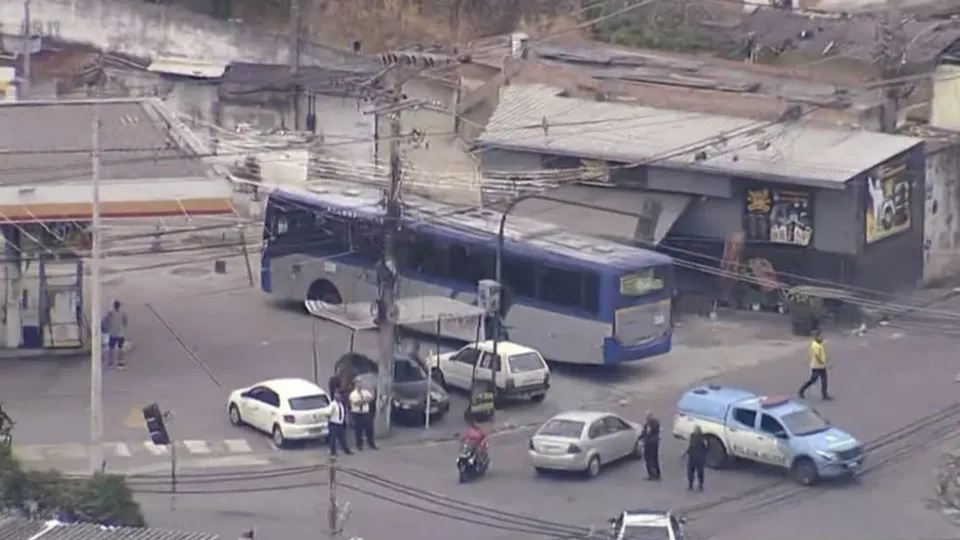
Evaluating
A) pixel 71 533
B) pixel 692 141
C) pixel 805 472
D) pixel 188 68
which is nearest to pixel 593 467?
pixel 805 472

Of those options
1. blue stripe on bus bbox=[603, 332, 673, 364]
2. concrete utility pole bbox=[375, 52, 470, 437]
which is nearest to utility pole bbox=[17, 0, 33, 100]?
blue stripe on bus bbox=[603, 332, 673, 364]

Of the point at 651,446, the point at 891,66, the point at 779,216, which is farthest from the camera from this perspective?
the point at 891,66

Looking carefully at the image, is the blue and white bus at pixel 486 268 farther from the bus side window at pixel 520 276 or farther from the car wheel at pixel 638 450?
the car wheel at pixel 638 450

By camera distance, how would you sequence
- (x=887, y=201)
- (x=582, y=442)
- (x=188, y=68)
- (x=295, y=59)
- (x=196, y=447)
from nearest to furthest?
(x=582, y=442) < (x=196, y=447) < (x=887, y=201) < (x=295, y=59) < (x=188, y=68)

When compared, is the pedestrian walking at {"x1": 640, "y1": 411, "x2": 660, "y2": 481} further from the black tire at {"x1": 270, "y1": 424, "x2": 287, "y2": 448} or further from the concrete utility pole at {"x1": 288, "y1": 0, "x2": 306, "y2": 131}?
the concrete utility pole at {"x1": 288, "y1": 0, "x2": 306, "y2": 131}

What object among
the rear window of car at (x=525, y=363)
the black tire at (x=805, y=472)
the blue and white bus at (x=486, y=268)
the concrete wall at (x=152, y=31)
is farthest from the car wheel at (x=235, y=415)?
the concrete wall at (x=152, y=31)

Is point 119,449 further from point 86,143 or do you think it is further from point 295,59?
point 295,59

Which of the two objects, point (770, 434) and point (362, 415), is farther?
point (362, 415)
